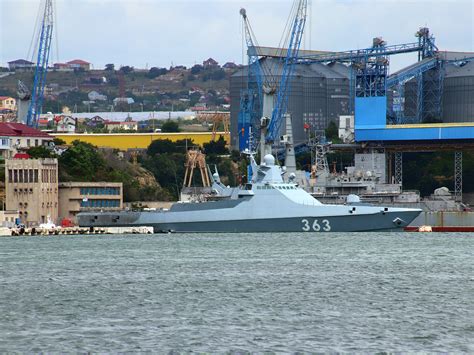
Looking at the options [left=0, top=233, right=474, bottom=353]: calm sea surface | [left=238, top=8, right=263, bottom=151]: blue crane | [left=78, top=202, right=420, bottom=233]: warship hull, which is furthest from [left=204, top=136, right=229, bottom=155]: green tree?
[left=0, top=233, right=474, bottom=353]: calm sea surface

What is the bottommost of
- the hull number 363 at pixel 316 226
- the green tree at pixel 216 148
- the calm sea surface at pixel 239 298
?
the calm sea surface at pixel 239 298

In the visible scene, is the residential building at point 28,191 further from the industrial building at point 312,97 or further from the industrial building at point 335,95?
the industrial building at point 312,97

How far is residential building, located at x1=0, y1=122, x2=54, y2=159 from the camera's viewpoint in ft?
468

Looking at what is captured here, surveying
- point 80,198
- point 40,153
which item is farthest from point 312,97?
point 80,198

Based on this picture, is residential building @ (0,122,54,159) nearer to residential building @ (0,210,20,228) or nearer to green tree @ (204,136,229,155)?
residential building @ (0,210,20,228)

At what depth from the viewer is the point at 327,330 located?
154 feet

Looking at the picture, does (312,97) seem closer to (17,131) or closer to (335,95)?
(335,95)

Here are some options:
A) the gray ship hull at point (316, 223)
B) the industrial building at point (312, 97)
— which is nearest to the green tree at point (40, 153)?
the gray ship hull at point (316, 223)

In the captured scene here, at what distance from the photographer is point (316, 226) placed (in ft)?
347

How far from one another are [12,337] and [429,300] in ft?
58.9

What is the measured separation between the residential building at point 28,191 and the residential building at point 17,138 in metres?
14.5

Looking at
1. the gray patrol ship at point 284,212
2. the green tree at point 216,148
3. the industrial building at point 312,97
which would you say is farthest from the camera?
the industrial building at point 312,97

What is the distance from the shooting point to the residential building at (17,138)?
143 metres

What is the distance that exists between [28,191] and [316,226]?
31.5m
